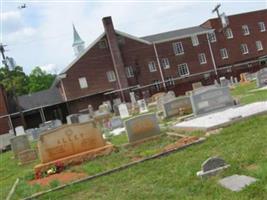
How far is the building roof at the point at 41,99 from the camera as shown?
57.2 metres

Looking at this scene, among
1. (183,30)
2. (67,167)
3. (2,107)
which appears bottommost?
(67,167)

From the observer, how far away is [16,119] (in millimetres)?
52906

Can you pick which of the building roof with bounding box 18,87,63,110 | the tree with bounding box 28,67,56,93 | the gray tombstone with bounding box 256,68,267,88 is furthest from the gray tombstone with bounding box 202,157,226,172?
the tree with bounding box 28,67,56,93

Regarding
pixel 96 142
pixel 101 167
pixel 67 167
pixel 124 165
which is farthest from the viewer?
pixel 96 142

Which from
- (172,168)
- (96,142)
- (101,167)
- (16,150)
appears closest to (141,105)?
(16,150)

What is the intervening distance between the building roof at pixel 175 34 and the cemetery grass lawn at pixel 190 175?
47169 millimetres

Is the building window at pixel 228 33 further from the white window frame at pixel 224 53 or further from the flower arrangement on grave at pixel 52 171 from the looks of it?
the flower arrangement on grave at pixel 52 171

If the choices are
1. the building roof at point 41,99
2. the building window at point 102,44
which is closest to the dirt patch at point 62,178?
the building window at point 102,44

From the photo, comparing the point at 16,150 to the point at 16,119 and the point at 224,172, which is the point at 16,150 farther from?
the point at 16,119

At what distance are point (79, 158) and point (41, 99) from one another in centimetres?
4722

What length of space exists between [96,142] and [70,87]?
39.2m

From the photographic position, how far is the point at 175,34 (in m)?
59.1

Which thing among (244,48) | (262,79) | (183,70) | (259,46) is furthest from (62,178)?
(259,46)

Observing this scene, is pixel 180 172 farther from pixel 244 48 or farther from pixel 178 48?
pixel 244 48
